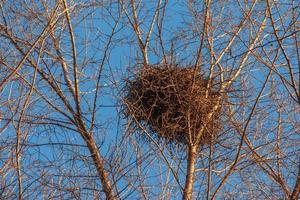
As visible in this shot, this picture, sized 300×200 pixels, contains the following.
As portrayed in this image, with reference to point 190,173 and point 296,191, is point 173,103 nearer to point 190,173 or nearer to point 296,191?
point 190,173

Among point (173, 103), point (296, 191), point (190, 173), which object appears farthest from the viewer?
point (173, 103)

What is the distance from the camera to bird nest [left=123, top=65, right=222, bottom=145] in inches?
200

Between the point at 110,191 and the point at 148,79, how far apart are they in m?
1.05

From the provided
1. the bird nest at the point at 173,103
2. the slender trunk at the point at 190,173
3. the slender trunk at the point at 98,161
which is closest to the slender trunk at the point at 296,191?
the slender trunk at the point at 190,173

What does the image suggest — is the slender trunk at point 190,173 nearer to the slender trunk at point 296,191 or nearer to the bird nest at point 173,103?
the bird nest at point 173,103

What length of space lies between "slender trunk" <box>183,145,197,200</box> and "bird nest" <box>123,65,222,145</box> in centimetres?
8

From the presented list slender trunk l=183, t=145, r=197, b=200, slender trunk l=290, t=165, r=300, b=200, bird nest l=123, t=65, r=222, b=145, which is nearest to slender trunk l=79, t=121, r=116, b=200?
bird nest l=123, t=65, r=222, b=145

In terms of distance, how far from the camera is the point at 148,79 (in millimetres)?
5363

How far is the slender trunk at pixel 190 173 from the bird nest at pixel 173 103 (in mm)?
75

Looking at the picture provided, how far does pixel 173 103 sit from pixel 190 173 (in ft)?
2.01

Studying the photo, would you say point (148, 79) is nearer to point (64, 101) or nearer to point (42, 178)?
point (64, 101)

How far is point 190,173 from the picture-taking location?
477 cm

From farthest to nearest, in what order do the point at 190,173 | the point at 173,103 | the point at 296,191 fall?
the point at 173,103, the point at 190,173, the point at 296,191

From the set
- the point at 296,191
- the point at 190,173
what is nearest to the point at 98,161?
the point at 190,173
